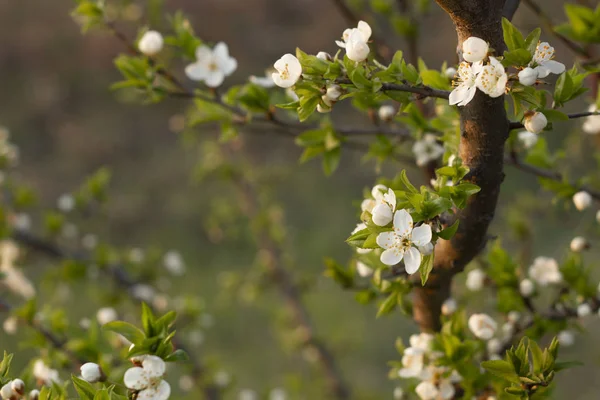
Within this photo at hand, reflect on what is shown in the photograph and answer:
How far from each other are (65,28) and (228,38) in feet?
5.64

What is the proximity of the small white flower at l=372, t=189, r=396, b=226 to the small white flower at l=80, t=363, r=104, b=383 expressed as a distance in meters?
0.47

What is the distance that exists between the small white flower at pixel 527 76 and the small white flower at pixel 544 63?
0.01 meters

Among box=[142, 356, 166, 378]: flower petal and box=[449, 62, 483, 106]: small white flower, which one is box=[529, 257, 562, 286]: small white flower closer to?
box=[449, 62, 483, 106]: small white flower

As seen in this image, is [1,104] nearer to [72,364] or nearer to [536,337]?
[72,364]

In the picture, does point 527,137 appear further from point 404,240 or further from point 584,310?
point 404,240

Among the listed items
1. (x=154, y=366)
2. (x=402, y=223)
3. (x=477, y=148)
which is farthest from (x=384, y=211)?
(x=154, y=366)

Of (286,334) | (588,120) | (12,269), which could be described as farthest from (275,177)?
(588,120)

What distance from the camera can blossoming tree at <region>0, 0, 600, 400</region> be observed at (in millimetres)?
685

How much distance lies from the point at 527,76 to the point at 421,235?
0.21 metres

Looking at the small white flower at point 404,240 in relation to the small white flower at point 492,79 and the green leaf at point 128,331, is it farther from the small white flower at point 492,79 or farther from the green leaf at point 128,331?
the green leaf at point 128,331

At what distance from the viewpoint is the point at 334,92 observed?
0.73 m

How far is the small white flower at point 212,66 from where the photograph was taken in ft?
3.51

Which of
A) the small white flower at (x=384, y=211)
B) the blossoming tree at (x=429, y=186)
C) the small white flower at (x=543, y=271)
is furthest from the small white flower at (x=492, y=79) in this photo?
the small white flower at (x=543, y=271)

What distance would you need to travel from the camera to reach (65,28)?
6184mm
